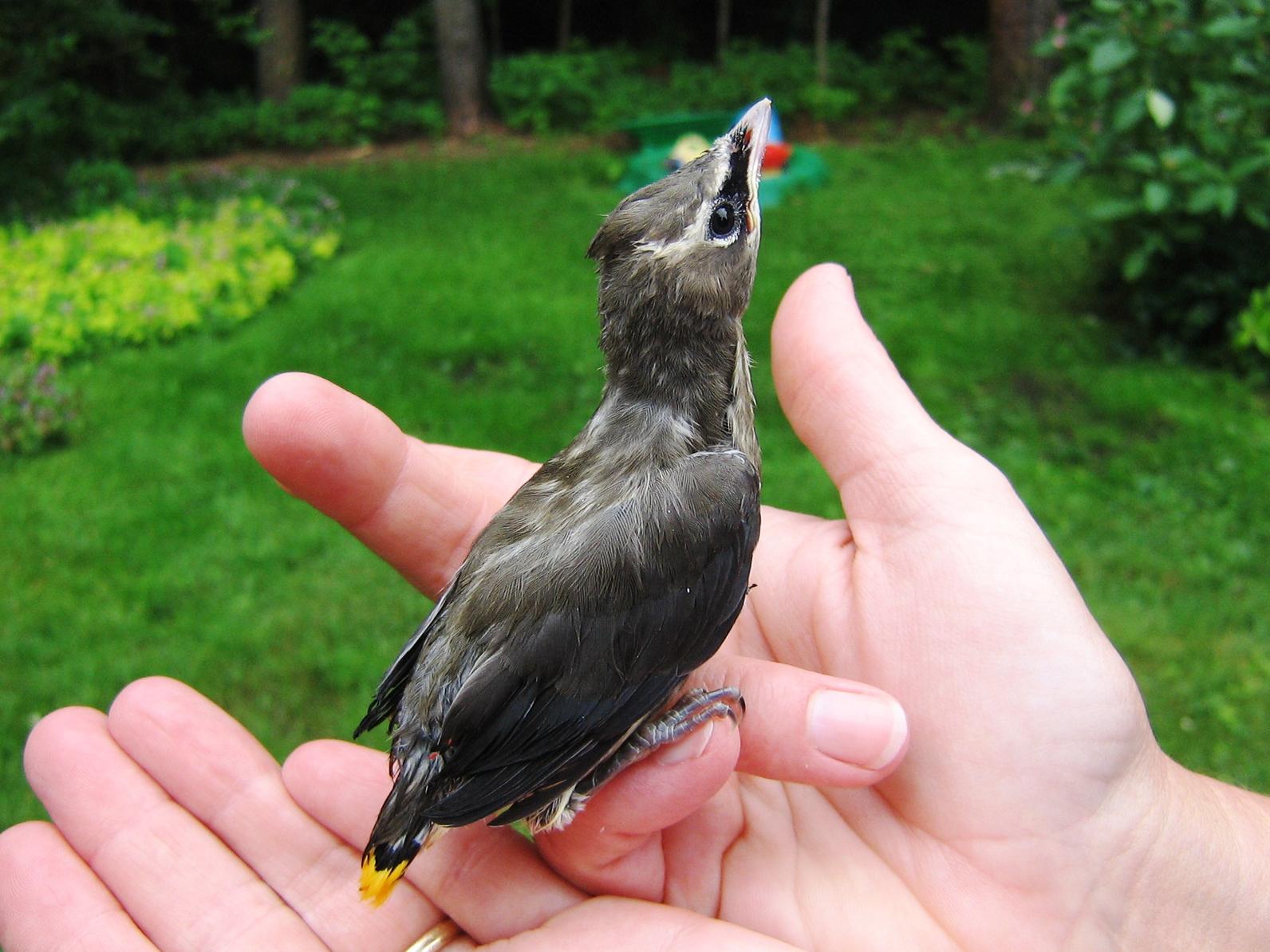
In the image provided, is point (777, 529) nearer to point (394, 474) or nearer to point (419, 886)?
point (394, 474)

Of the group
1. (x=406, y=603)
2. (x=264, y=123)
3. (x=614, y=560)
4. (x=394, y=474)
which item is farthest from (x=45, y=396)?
(x=264, y=123)

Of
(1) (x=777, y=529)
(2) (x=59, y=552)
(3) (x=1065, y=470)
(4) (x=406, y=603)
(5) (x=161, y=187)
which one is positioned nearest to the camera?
(1) (x=777, y=529)

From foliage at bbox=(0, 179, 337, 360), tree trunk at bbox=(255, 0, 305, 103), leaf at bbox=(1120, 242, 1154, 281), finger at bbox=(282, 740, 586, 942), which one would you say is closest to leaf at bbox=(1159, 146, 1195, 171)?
leaf at bbox=(1120, 242, 1154, 281)

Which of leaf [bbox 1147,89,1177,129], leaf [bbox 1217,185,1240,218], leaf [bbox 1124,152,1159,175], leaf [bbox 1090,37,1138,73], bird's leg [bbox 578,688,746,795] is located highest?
leaf [bbox 1090,37,1138,73]

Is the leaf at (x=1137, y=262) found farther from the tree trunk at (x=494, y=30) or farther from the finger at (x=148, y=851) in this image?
the tree trunk at (x=494, y=30)

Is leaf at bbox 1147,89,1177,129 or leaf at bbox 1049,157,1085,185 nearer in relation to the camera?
leaf at bbox 1147,89,1177,129

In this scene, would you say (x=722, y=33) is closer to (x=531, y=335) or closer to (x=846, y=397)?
(x=531, y=335)

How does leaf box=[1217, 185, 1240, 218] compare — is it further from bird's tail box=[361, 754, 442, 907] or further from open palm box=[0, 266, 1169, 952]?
bird's tail box=[361, 754, 442, 907]
